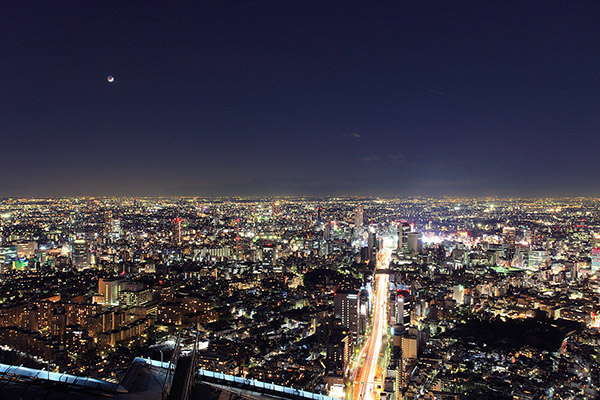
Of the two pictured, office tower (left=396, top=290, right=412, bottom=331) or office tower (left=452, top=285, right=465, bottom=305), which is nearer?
office tower (left=396, top=290, right=412, bottom=331)

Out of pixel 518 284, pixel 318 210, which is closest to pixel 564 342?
pixel 518 284

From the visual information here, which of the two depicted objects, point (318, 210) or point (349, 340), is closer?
point (349, 340)

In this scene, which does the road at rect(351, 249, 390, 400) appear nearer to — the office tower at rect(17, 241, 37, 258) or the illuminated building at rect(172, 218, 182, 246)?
the illuminated building at rect(172, 218, 182, 246)

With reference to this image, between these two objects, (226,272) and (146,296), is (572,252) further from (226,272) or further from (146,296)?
(146,296)

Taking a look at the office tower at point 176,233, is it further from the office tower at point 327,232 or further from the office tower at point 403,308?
the office tower at point 403,308

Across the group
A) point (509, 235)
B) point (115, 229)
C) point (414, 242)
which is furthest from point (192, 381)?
point (509, 235)

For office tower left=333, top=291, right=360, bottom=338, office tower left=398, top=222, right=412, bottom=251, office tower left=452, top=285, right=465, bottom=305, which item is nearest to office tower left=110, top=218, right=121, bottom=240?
office tower left=398, top=222, right=412, bottom=251

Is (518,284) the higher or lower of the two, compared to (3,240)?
lower
